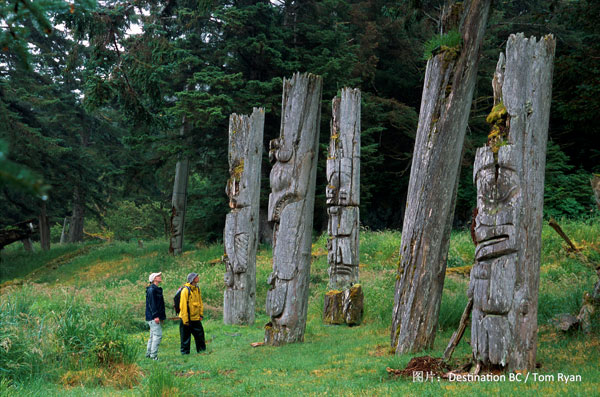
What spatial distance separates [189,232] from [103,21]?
12.3 metres

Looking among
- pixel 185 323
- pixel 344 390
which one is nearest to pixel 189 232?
pixel 185 323

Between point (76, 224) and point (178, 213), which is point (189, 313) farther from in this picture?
point (76, 224)

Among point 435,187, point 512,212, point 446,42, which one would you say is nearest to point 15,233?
point 435,187

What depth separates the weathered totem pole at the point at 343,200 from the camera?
12.0 m

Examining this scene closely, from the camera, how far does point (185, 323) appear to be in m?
9.21

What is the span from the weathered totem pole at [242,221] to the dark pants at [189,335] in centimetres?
244

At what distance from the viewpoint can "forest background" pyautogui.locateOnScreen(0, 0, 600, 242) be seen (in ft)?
55.7

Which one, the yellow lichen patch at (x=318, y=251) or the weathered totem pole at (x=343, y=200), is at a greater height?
the weathered totem pole at (x=343, y=200)

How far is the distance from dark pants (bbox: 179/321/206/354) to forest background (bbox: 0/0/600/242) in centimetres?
862

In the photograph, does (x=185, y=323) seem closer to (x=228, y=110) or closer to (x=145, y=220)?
(x=228, y=110)

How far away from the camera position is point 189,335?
930 centimetres

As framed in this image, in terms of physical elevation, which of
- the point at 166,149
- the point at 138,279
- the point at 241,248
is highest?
the point at 166,149

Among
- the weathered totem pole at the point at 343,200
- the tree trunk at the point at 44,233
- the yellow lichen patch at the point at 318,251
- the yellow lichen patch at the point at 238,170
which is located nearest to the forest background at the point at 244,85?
the tree trunk at the point at 44,233

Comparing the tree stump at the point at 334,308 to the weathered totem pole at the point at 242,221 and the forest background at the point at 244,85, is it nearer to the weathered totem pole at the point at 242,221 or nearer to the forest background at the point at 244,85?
the weathered totem pole at the point at 242,221
